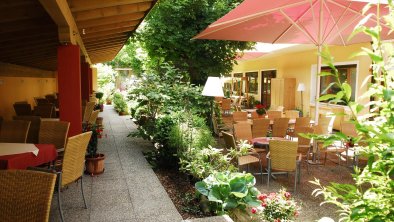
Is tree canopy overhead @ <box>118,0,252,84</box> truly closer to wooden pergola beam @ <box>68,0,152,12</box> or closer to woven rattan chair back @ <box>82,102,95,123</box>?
woven rattan chair back @ <box>82,102,95,123</box>

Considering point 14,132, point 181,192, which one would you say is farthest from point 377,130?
point 14,132

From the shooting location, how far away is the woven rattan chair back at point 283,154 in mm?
4719

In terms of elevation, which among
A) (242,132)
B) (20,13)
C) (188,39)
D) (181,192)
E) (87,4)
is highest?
(188,39)

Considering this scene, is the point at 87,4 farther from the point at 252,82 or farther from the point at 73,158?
the point at 252,82

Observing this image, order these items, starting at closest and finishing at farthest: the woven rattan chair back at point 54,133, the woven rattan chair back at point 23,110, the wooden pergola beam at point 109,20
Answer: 1. the woven rattan chair back at point 54,133
2. the wooden pergola beam at point 109,20
3. the woven rattan chair back at point 23,110

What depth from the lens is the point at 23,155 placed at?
133 inches

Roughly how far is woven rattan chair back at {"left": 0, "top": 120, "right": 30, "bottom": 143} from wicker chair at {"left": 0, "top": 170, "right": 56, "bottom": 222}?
2531 millimetres

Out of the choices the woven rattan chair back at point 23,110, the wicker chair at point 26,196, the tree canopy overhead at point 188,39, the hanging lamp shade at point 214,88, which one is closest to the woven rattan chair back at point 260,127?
the hanging lamp shade at point 214,88

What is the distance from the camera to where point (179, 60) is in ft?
31.6

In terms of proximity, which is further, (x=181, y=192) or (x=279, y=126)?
(x=279, y=126)

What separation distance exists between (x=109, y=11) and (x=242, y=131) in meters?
3.34

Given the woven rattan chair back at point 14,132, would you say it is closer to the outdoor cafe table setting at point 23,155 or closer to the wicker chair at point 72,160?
the outdoor cafe table setting at point 23,155

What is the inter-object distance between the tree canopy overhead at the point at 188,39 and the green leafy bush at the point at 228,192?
6072 mm

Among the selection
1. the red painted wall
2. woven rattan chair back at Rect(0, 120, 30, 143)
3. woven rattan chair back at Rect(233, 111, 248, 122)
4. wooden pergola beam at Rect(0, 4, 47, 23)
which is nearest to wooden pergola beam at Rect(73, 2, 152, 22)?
wooden pergola beam at Rect(0, 4, 47, 23)
